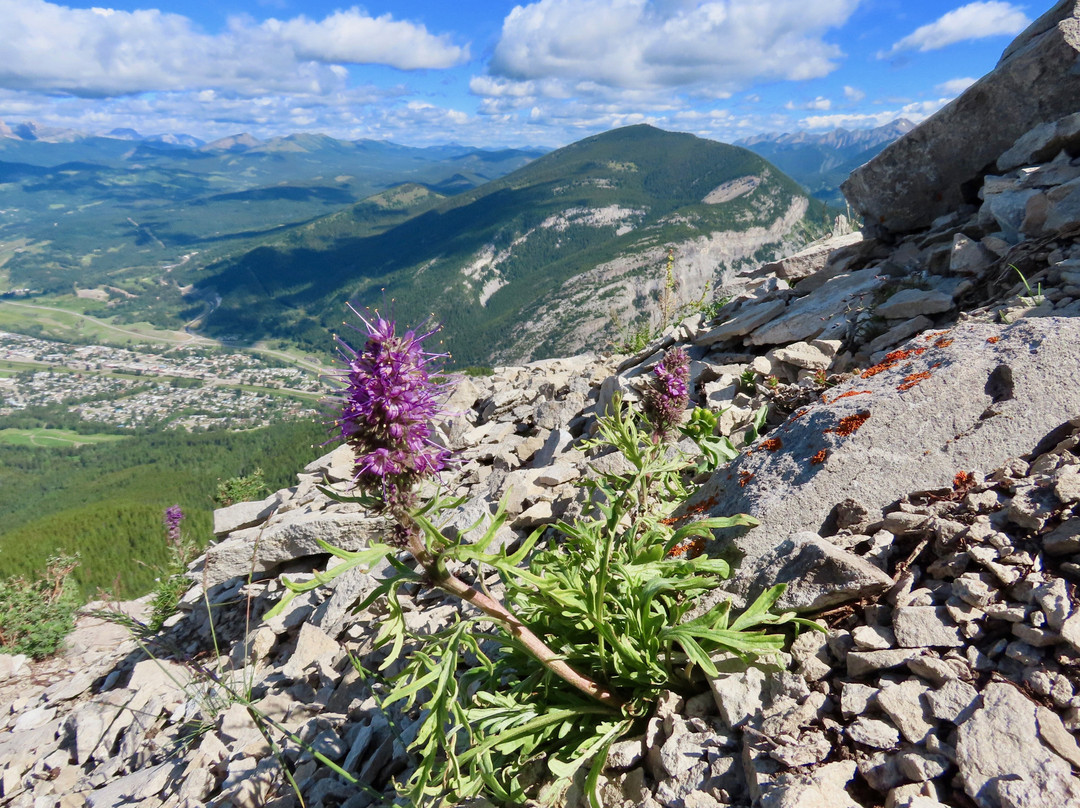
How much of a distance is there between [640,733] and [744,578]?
1.54 metres

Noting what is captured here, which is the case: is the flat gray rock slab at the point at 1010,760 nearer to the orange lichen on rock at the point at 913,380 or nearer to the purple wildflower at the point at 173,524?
the orange lichen on rock at the point at 913,380

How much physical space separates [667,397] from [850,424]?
1.83 metres

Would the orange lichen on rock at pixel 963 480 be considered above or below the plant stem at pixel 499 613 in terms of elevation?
above

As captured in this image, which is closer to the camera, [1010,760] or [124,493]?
[1010,760]

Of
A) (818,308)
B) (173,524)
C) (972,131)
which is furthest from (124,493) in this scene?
(972,131)

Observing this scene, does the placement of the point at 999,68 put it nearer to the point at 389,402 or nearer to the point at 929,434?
the point at 929,434

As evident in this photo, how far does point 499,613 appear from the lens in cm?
403

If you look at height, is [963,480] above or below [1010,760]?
above

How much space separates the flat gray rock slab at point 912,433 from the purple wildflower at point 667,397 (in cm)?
93

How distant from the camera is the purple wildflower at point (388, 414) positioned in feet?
12.1

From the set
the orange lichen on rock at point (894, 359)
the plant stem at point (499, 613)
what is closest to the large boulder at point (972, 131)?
the orange lichen on rock at point (894, 359)

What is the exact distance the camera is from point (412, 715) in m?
6.04

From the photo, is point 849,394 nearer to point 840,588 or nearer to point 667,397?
point 667,397

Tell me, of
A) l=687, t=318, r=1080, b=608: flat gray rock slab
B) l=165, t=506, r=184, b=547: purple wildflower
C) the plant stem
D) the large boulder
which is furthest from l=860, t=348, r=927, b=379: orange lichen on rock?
l=165, t=506, r=184, b=547: purple wildflower
